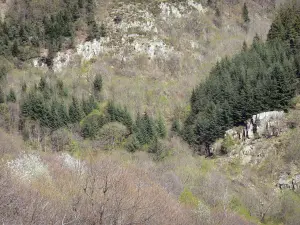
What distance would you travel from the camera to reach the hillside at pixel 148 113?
2667 cm

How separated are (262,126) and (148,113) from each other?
29.3 m

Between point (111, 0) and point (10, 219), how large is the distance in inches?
4379

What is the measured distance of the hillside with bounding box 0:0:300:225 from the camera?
26672 mm

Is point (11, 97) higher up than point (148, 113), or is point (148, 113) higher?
point (11, 97)

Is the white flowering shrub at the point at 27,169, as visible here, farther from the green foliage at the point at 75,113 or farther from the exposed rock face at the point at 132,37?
the exposed rock face at the point at 132,37

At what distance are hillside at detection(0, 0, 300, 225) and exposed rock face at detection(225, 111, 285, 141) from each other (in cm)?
22

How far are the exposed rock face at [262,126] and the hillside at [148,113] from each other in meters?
0.22

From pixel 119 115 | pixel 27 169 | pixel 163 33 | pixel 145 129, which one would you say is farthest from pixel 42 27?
pixel 27 169

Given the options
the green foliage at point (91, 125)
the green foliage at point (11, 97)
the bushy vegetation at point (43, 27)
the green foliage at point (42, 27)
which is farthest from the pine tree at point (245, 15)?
the green foliage at point (11, 97)

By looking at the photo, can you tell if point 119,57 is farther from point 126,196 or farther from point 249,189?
point 126,196

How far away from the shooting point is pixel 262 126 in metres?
71.4

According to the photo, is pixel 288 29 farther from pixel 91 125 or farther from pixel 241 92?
pixel 91 125

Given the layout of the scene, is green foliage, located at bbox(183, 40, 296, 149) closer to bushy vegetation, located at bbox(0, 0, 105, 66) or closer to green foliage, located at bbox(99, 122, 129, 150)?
green foliage, located at bbox(99, 122, 129, 150)

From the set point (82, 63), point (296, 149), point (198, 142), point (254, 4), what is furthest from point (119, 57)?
point (254, 4)
